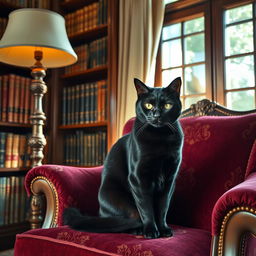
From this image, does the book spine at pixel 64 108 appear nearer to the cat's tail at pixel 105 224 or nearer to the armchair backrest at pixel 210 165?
the armchair backrest at pixel 210 165

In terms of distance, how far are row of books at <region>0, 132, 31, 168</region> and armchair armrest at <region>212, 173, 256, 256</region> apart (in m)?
1.78

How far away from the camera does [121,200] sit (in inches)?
43.4

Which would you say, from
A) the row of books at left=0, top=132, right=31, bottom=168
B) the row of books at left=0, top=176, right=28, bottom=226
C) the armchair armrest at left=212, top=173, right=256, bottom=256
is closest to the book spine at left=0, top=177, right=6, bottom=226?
the row of books at left=0, top=176, right=28, bottom=226

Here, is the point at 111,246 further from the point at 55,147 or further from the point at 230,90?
the point at 55,147

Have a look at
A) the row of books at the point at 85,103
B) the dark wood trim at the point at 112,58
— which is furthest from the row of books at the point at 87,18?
the row of books at the point at 85,103

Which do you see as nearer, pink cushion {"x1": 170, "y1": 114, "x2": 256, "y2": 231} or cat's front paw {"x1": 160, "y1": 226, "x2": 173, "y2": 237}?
cat's front paw {"x1": 160, "y1": 226, "x2": 173, "y2": 237}

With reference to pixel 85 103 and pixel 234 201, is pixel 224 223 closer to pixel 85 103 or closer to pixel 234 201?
pixel 234 201

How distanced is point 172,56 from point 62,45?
32.1 inches

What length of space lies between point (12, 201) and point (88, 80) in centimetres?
110

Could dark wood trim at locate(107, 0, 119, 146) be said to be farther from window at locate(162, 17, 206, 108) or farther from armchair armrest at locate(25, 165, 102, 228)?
armchair armrest at locate(25, 165, 102, 228)

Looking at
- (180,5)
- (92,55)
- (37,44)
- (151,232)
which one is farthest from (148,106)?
(92,55)

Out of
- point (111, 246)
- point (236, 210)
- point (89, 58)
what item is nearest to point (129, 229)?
point (111, 246)

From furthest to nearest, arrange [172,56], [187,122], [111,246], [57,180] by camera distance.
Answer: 1. [172,56]
2. [187,122]
3. [57,180]
4. [111,246]

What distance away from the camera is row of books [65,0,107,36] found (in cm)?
233
